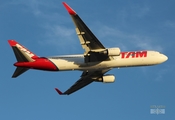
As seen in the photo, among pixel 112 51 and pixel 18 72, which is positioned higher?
pixel 112 51

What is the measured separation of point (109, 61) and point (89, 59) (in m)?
4.20

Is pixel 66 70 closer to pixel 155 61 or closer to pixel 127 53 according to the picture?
pixel 127 53

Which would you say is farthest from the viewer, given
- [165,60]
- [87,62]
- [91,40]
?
[165,60]

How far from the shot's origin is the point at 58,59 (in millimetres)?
74125

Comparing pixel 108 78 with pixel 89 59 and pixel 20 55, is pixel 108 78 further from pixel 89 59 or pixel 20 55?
pixel 20 55

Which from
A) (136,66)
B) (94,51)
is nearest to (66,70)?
(94,51)

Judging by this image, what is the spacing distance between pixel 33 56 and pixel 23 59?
3552mm

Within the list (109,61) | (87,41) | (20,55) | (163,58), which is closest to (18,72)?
(20,55)

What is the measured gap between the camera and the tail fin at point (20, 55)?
228 feet

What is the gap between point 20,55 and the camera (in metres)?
69.8

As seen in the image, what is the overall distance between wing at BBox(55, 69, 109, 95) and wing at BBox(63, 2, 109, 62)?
7.22 m

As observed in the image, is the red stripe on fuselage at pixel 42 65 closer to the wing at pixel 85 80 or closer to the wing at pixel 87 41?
the wing at pixel 87 41

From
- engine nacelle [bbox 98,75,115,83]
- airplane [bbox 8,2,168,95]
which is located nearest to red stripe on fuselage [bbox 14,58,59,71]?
airplane [bbox 8,2,168,95]

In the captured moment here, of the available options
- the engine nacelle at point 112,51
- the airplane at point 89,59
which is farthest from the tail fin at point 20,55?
the engine nacelle at point 112,51
